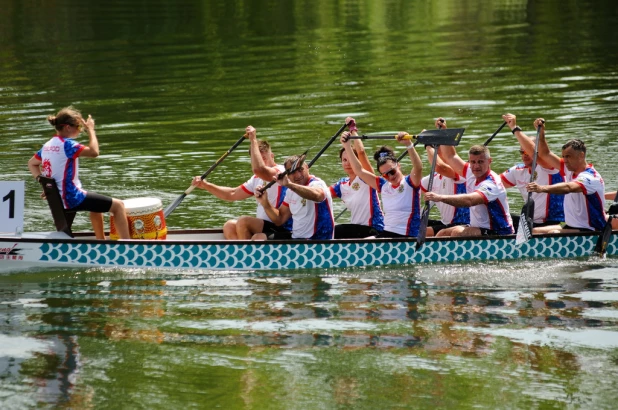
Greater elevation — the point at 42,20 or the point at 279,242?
the point at 42,20

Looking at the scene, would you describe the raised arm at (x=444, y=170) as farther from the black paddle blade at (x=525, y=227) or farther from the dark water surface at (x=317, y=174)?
the dark water surface at (x=317, y=174)

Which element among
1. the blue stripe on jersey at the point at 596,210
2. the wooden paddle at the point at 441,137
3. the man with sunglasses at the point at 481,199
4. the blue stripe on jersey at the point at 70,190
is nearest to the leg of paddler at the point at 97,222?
the blue stripe on jersey at the point at 70,190

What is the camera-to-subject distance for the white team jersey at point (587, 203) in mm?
13391

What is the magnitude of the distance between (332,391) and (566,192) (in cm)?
536

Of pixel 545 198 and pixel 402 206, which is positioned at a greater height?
pixel 402 206

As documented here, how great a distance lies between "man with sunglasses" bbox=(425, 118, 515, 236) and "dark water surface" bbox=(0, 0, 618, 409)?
1.82 ft

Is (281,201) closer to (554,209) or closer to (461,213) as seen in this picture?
(461,213)

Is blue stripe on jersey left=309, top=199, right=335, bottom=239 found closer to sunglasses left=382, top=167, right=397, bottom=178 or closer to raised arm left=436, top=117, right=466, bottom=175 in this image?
sunglasses left=382, top=167, right=397, bottom=178

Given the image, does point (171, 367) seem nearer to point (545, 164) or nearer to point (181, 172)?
point (545, 164)

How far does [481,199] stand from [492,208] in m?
0.38

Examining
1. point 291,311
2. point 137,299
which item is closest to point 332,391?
point 291,311

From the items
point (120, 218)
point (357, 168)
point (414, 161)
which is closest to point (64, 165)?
point (120, 218)

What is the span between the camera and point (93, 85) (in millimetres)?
29062

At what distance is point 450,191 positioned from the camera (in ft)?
46.4
